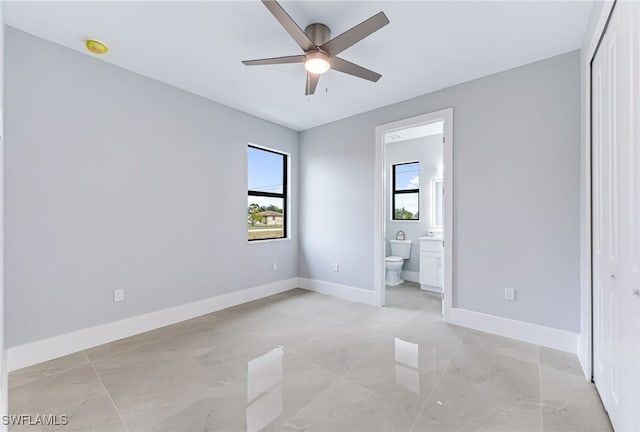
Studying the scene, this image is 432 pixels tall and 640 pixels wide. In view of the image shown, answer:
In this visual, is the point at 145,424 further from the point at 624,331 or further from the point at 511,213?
the point at 511,213

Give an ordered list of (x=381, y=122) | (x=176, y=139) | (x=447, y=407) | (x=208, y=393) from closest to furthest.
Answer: (x=447, y=407) → (x=208, y=393) → (x=176, y=139) → (x=381, y=122)

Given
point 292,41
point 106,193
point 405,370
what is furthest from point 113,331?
point 292,41

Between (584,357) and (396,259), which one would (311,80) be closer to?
(584,357)

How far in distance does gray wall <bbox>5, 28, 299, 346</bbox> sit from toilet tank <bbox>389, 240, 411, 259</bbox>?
2.89m

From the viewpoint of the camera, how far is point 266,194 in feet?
14.5

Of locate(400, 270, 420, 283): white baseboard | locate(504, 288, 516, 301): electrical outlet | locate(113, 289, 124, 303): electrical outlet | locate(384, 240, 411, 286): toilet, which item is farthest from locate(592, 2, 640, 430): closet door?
locate(113, 289, 124, 303): electrical outlet

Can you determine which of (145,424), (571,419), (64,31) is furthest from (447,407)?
(64,31)

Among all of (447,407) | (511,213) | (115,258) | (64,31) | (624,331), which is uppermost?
(64,31)

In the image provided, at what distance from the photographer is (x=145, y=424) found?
163 cm

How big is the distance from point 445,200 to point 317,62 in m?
2.05

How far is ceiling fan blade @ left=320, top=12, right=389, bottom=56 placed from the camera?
175cm

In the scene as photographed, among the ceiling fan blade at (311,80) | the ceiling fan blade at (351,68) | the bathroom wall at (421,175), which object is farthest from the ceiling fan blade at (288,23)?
the bathroom wall at (421,175)

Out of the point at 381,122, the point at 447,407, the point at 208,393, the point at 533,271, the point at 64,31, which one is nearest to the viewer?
Result: the point at 447,407

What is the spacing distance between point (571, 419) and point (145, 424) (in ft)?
8.03
